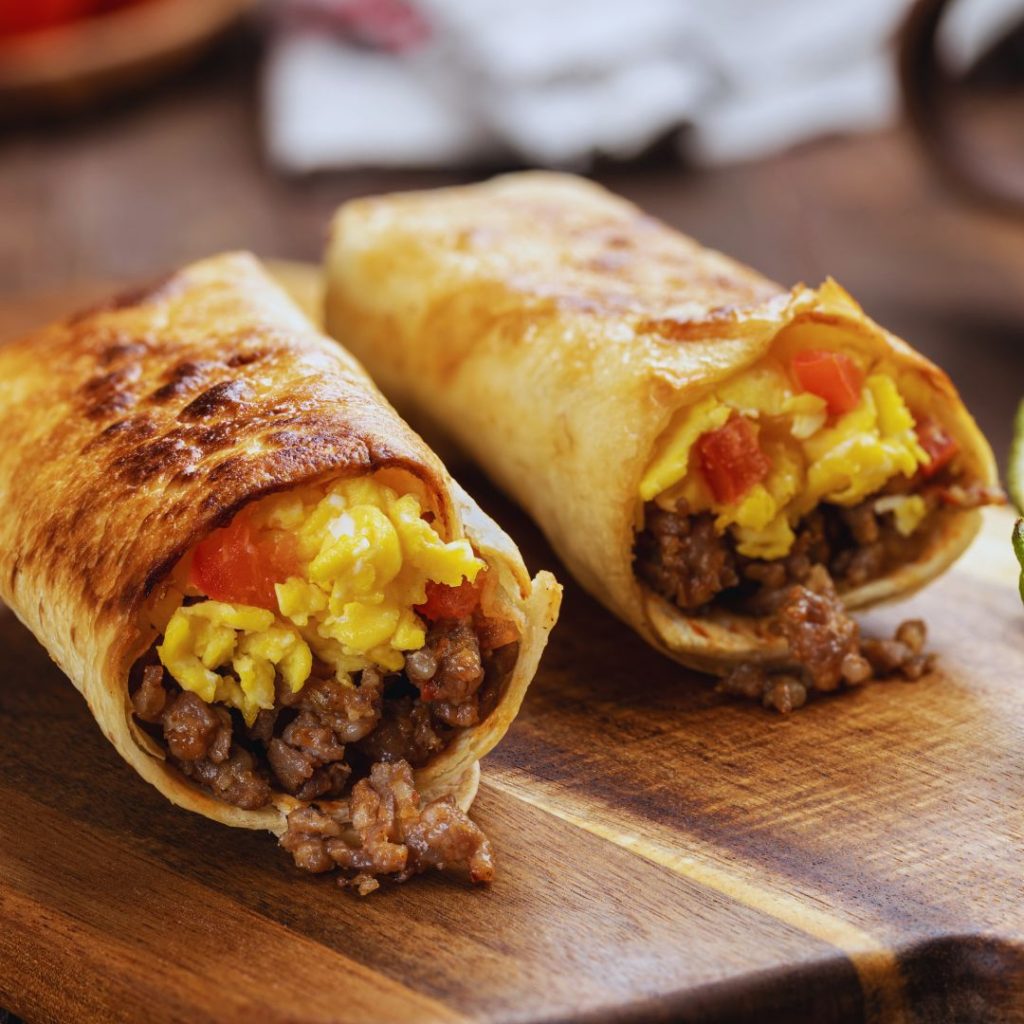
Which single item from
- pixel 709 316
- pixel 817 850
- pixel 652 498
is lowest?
pixel 817 850

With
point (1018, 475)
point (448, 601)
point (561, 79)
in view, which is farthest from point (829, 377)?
point (561, 79)

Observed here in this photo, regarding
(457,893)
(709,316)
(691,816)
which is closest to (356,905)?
(457,893)

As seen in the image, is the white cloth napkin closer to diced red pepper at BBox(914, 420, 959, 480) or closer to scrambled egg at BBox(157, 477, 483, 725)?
diced red pepper at BBox(914, 420, 959, 480)

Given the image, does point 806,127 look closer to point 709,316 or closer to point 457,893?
point 709,316

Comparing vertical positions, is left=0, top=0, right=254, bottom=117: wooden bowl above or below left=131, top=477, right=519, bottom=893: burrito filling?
above

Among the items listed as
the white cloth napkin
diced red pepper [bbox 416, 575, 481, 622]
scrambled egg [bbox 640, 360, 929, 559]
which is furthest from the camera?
the white cloth napkin

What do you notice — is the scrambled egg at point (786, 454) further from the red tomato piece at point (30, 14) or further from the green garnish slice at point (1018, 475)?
the red tomato piece at point (30, 14)

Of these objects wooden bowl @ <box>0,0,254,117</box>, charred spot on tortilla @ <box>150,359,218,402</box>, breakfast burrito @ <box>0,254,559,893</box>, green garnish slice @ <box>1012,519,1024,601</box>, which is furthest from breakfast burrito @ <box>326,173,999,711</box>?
wooden bowl @ <box>0,0,254,117</box>
